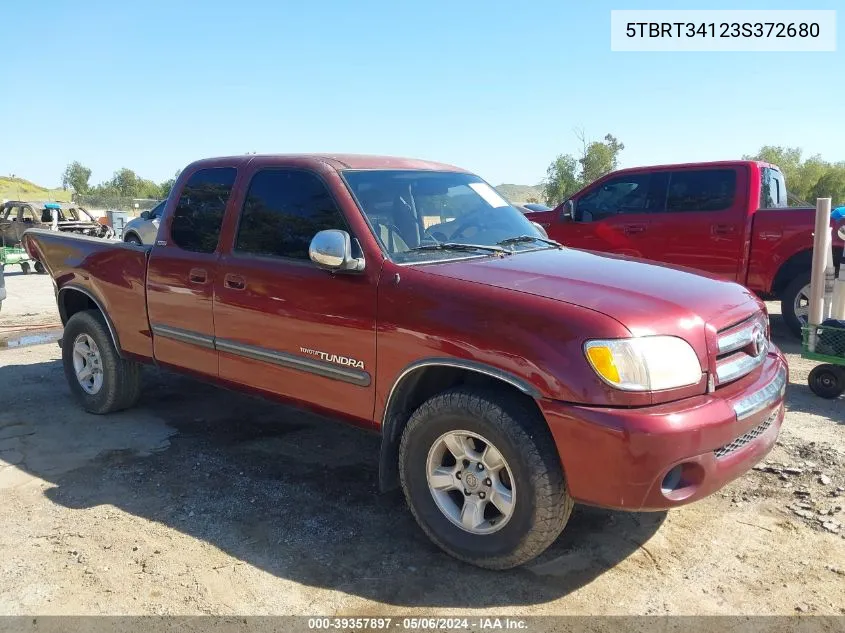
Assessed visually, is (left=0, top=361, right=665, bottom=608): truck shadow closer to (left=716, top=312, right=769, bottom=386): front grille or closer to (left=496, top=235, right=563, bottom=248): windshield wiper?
(left=716, top=312, right=769, bottom=386): front grille

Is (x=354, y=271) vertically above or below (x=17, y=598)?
above

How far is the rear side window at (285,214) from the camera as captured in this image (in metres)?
3.76

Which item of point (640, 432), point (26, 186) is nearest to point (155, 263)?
point (640, 432)

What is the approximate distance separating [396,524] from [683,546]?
1434mm

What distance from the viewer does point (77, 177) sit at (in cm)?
8888

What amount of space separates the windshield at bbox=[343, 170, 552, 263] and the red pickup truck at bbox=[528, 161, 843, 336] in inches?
154

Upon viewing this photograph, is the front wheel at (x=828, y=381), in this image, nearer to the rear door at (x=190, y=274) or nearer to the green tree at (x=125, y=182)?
the rear door at (x=190, y=274)

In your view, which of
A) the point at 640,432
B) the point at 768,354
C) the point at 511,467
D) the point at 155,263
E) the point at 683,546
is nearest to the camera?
the point at 640,432

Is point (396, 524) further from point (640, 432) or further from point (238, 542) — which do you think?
point (640, 432)

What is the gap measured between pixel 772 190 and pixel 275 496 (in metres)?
7.17

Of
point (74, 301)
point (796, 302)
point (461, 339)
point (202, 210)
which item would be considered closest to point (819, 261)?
point (796, 302)

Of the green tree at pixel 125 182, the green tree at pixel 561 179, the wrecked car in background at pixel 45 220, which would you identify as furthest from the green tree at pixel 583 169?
the green tree at pixel 125 182

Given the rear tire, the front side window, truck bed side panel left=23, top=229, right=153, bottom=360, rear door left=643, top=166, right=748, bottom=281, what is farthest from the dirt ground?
the front side window

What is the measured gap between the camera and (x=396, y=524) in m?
3.55
